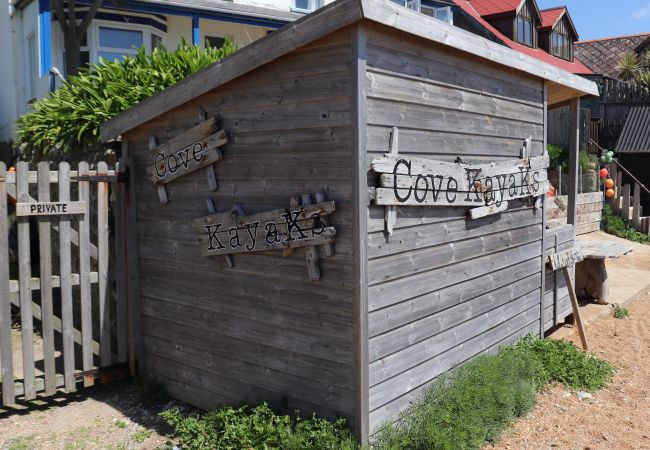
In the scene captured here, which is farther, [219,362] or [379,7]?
[219,362]

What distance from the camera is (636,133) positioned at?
60.6ft

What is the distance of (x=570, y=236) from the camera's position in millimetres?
7973

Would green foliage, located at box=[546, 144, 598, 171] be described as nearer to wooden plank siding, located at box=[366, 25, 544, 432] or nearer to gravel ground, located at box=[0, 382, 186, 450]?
wooden plank siding, located at box=[366, 25, 544, 432]

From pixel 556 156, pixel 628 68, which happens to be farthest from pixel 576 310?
pixel 628 68

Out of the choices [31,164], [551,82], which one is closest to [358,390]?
[551,82]

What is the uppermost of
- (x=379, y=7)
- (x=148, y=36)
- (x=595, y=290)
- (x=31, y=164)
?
(x=148, y=36)

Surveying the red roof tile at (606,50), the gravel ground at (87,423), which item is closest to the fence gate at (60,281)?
the gravel ground at (87,423)

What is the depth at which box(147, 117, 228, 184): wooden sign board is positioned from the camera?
16.3ft

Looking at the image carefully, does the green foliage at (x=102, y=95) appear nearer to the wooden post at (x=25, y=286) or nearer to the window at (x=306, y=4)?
the wooden post at (x=25, y=286)

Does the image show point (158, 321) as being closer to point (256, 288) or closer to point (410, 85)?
point (256, 288)

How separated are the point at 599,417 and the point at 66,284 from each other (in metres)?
4.79

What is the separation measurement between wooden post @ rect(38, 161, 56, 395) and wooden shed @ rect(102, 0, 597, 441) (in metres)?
0.77

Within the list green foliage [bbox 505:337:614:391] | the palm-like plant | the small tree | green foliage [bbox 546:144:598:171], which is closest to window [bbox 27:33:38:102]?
the small tree

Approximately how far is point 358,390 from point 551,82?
14.7 ft
